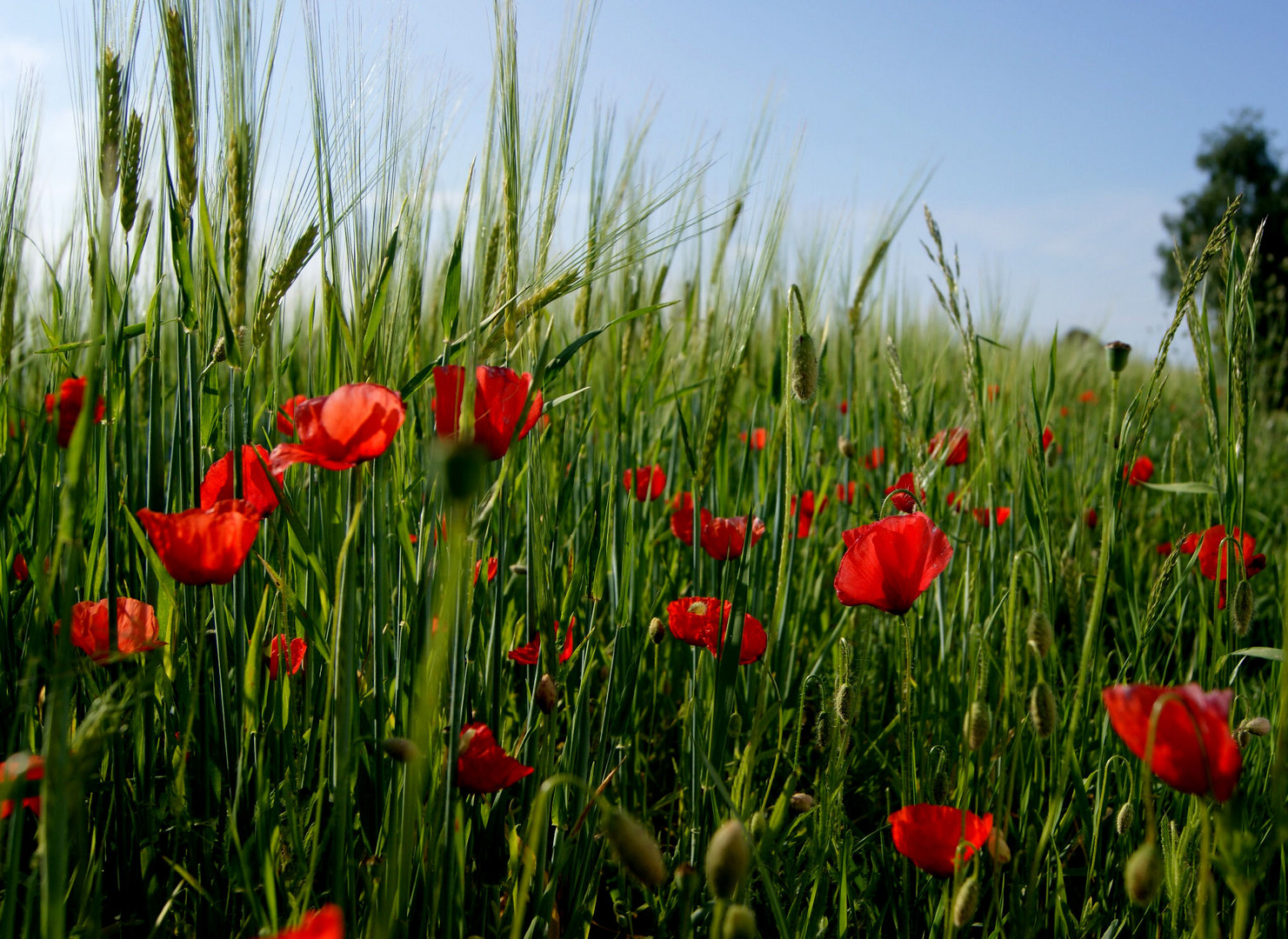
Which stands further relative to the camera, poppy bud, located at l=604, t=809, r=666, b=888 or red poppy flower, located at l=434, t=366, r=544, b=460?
red poppy flower, located at l=434, t=366, r=544, b=460

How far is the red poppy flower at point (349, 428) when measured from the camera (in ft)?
2.08

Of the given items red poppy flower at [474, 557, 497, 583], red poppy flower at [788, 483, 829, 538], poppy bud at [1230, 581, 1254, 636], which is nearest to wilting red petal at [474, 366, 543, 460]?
red poppy flower at [474, 557, 497, 583]

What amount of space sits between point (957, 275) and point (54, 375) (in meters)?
1.12

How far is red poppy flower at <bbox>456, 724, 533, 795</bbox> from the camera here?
2.36 ft

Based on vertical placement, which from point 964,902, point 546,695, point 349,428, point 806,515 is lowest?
point 964,902

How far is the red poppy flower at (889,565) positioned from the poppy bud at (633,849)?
349 mm

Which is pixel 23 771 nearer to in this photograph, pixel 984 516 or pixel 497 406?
pixel 497 406

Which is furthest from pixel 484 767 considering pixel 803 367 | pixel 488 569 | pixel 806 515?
pixel 806 515

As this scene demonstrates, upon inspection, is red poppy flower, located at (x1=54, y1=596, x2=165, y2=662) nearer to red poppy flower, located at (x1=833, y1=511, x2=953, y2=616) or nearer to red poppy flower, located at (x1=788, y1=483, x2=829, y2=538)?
red poppy flower, located at (x1=833, y1=511, x2=953, y2=616)

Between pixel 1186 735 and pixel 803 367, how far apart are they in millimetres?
461

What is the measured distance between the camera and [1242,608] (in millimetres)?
813

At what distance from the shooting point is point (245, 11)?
0.89m

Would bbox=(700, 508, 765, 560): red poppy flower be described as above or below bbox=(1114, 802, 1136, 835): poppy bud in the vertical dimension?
above

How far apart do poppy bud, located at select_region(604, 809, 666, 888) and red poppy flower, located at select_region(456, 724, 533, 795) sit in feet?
0.84
